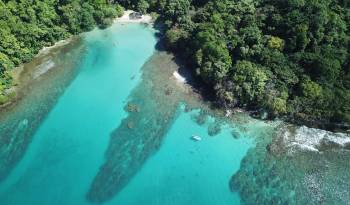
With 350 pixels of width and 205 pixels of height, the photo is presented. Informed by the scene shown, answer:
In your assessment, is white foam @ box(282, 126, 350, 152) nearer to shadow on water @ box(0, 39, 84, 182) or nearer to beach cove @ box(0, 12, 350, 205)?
Answer: beach cove @ box(0, 12, 350, 205)

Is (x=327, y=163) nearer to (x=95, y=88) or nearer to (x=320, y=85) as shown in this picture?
(x=320, y=85)

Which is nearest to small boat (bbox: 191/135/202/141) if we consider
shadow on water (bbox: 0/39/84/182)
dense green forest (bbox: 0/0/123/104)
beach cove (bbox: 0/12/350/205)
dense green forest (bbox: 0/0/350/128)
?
beach cove (bbox: 0/12/350/205)

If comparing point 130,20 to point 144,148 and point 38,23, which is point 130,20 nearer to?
point 38,23

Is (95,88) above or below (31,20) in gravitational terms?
below

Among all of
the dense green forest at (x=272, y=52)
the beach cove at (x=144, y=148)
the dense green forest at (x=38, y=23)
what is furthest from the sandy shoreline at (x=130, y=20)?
the beach cove at (x=144, y=148)

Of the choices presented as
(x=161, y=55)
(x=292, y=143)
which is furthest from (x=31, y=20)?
(x=292, y=143)

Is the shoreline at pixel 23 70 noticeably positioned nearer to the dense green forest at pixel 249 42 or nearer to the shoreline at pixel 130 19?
the shoreline at pixel 130 19

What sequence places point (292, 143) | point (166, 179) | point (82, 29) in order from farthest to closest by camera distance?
point (82, 29) → point (292, 143) → point (166, 179)
